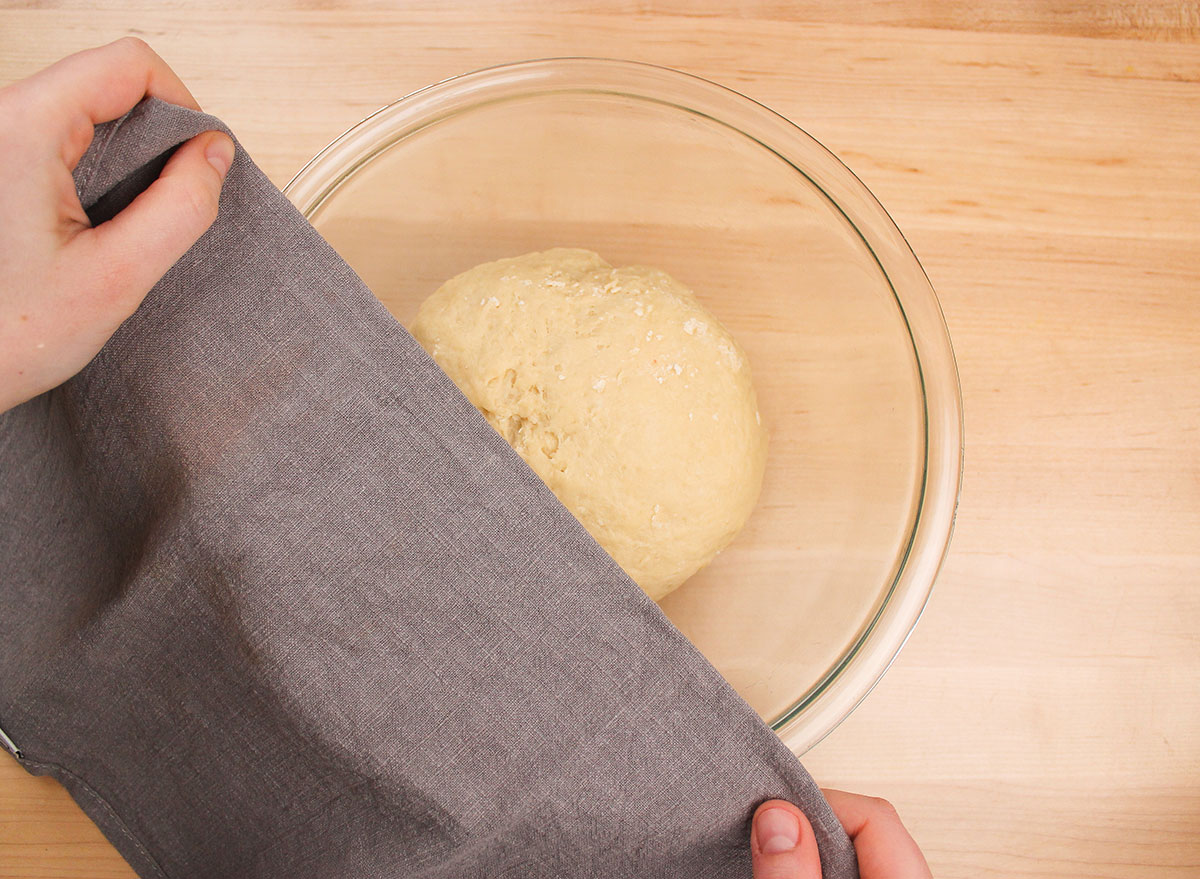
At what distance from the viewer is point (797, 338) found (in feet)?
2.60

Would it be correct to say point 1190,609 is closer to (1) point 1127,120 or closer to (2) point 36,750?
(1) point 1127,120

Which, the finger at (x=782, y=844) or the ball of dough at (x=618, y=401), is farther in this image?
the ball of dough at (x=618, y=401)

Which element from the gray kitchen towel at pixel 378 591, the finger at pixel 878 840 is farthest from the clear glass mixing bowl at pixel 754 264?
the gray kitchen towel at pixel 378 591

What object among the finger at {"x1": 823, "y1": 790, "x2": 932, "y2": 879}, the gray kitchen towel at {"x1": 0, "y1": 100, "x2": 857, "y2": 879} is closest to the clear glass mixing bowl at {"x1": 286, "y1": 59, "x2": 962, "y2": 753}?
the finger at {"x1": 823, "y1": 790, "x2": 932, "y2": 879}

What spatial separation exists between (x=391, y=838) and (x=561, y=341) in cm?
41

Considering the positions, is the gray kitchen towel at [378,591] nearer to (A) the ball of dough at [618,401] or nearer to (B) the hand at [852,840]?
(B) the hand at [852,840]

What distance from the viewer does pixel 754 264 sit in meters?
0.81

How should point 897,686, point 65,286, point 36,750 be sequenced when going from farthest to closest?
1. point 897,686
2. point 36,750
3. point 65,286

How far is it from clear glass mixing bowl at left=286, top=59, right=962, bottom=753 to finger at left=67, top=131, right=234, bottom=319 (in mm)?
252

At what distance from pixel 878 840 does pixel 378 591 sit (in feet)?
1.34

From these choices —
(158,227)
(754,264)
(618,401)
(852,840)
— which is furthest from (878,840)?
(158,227)

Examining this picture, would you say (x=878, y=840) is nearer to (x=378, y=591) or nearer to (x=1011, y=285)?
(x=378, y=591)

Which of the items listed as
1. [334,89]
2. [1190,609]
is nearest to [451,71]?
[334,89]

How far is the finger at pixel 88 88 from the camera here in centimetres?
45
